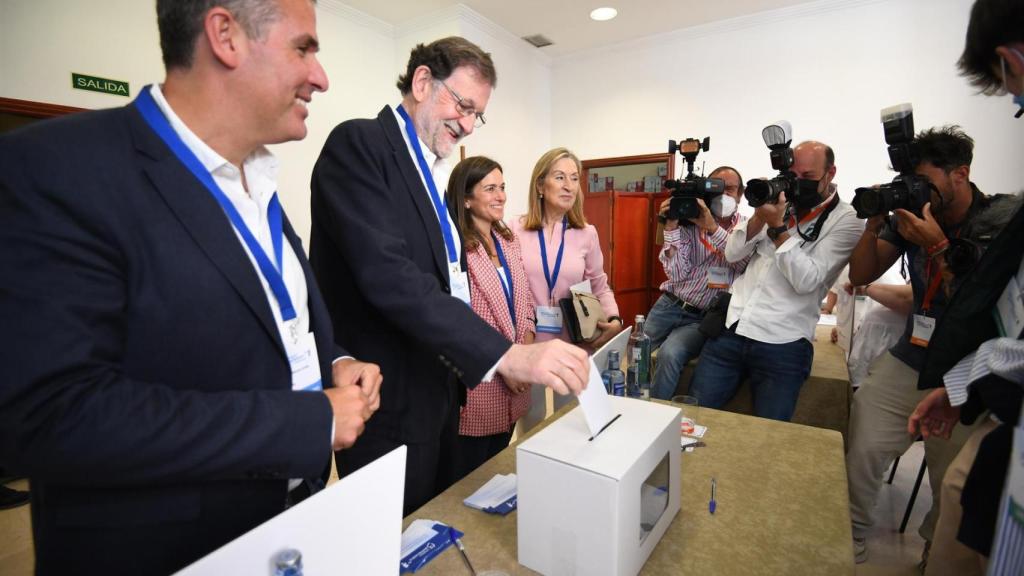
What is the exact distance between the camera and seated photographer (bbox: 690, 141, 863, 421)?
207cm

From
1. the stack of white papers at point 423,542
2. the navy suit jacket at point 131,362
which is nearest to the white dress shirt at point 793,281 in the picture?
the stack of white papers at point 423,542

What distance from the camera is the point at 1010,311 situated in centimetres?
104

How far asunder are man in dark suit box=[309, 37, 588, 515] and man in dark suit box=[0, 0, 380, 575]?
249 millimetres

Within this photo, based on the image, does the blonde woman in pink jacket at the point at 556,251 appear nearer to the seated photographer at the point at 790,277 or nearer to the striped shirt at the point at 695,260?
the striped shirt at the point at 695,260

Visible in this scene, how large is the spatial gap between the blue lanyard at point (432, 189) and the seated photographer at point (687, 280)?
A: 1.56 m

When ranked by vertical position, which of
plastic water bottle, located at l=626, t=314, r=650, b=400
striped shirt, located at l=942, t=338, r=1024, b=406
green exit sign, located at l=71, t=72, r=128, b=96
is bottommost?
plastic water bottle, located at l=626, t=314, r=650, b=400

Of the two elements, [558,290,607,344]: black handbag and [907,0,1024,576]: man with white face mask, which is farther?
[558,290,607,344]: black handbag

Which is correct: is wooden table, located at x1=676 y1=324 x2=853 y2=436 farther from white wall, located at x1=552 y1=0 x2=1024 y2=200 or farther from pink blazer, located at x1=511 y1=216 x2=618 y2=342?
white wall, located at x1=552 y1=0 x2=1024 y2=200

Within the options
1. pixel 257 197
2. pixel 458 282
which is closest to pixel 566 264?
pixel 458 282

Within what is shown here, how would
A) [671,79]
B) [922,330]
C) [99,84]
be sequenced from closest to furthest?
[922,330] → [99,84] → [671,79]

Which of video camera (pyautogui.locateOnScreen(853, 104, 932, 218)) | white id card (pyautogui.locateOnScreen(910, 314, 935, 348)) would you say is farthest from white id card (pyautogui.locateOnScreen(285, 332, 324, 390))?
white id card (pyautogui.locateOnScreen(910, 314, 935, 348))

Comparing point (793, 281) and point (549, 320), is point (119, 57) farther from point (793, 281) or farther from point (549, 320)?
point (793, 281)

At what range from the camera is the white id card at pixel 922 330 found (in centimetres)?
186

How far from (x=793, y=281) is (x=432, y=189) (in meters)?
1.63
